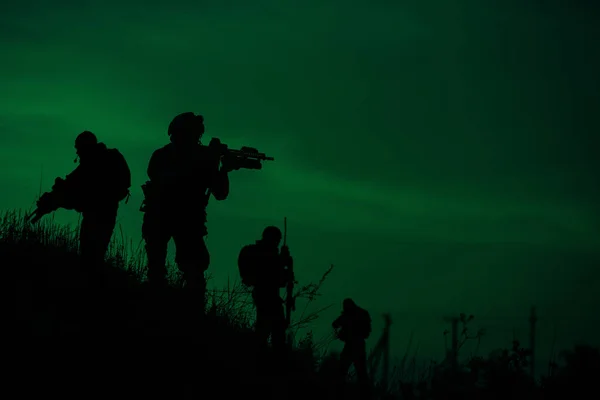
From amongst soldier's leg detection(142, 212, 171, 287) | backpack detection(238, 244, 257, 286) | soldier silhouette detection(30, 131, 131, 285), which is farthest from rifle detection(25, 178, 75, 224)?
backpack detection(238, 244, 257, 286)

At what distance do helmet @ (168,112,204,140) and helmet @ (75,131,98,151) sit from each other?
2.80 ft

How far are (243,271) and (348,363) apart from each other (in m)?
1.30

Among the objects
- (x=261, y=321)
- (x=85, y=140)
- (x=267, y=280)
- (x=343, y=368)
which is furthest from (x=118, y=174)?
(x=343, y=368)

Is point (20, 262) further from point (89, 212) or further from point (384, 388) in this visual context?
point (384, 388)

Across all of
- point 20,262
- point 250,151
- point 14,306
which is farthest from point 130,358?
point 250,151

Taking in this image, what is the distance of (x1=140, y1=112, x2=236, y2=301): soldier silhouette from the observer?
7793 mm

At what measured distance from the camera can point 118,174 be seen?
26.4ft

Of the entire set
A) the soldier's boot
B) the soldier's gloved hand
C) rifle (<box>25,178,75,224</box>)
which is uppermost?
the soldier's gloved hand

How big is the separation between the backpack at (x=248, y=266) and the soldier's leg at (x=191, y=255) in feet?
2.21

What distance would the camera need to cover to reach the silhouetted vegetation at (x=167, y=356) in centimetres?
463

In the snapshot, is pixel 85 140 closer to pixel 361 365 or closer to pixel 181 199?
pixel 181 199

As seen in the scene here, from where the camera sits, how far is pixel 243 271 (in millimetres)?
7223

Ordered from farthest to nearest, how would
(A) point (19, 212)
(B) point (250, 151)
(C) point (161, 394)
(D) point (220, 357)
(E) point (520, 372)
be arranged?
(A) point (19, 212), (B) point (250, 151), (D) point (220, 357), (C) point (161, 394), (E) point (520, 372)

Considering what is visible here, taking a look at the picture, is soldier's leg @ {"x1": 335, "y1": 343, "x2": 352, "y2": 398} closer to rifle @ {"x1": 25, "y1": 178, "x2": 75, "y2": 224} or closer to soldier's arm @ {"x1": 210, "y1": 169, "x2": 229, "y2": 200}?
soldier's arm @ {"x1": 210, "y1": 169, "x2": 229, "y2": 200}
